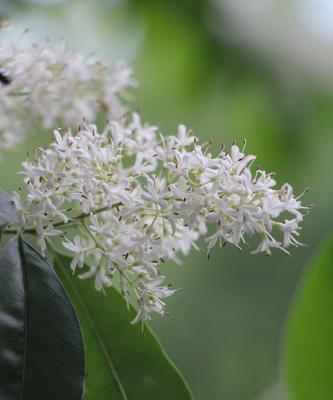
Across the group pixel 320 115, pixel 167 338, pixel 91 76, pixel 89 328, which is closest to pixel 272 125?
pixel 320 115

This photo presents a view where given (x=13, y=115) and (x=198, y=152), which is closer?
(x=198, y=152)

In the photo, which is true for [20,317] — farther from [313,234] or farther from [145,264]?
[313,234]

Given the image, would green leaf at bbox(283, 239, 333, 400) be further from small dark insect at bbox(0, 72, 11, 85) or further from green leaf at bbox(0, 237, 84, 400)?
small dark insect at bbox(0, 72, 11, 85)

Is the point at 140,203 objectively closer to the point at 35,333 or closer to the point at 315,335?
the point at 35,333

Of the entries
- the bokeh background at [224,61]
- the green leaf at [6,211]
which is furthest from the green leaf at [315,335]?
the bokeh background at [224,61]

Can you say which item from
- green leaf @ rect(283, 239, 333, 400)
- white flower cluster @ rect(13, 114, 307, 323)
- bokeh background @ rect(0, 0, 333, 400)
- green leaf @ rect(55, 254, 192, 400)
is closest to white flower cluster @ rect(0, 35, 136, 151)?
white flower cluster @ rect(13, 114, 307, 323)
